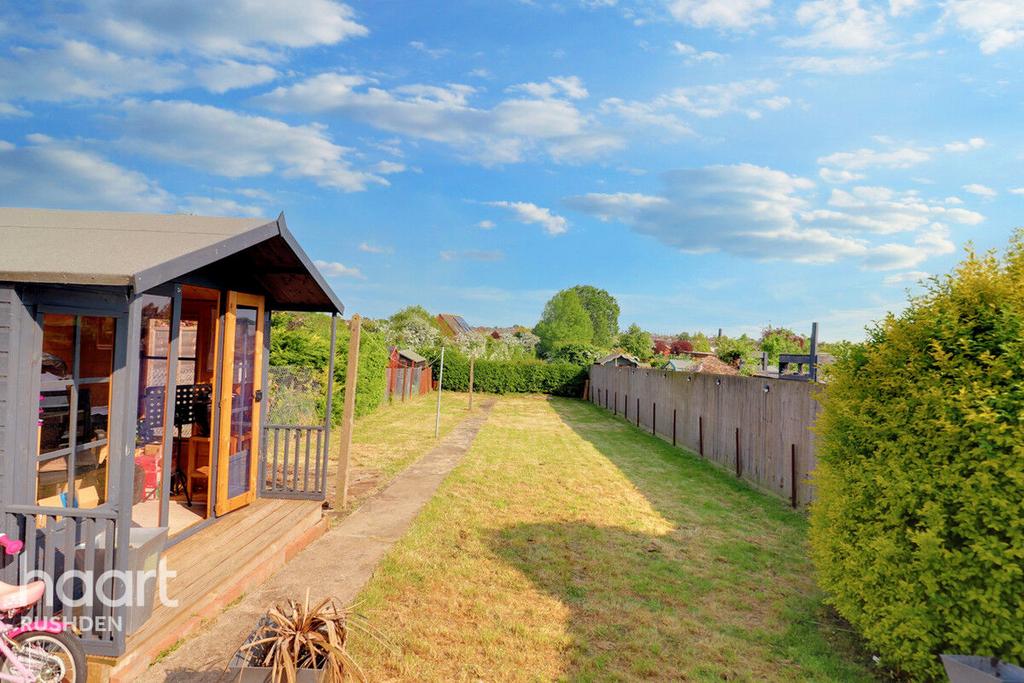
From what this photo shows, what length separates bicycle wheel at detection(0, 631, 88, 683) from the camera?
313 centimetres

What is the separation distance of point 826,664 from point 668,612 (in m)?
1.14

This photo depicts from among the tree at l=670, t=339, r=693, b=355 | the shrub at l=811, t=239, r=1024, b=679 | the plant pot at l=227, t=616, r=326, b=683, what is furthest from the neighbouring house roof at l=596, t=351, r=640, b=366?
the tree at l=670, t=339, r=693, b=355

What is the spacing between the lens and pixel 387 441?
1323 cm

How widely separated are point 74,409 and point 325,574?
2395 millimetres

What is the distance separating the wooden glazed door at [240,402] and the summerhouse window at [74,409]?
1.35 m

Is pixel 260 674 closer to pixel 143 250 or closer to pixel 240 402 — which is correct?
pixel 143 250

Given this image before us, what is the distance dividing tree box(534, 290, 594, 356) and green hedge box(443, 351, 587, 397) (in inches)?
883

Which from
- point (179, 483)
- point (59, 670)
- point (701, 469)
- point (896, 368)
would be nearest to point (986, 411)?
point (896, 368)

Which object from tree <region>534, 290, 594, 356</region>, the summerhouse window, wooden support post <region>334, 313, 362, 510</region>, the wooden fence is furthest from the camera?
tree <region>534, 290, 594, 356</region>

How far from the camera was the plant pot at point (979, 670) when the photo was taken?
272 cm

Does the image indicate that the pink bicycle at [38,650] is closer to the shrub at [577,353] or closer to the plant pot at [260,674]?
the plant pot at [260,674]

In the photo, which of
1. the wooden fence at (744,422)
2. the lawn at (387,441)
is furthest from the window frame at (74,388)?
the wooden fence at (744,422)

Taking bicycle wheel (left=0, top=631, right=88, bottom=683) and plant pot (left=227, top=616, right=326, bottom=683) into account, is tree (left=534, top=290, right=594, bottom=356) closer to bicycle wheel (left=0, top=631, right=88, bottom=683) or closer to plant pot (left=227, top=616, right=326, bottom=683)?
bicycle wheel (left=0, top=631, right=88, bottom=683)

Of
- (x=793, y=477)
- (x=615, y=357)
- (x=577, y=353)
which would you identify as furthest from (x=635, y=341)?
(x=793, y=477)
